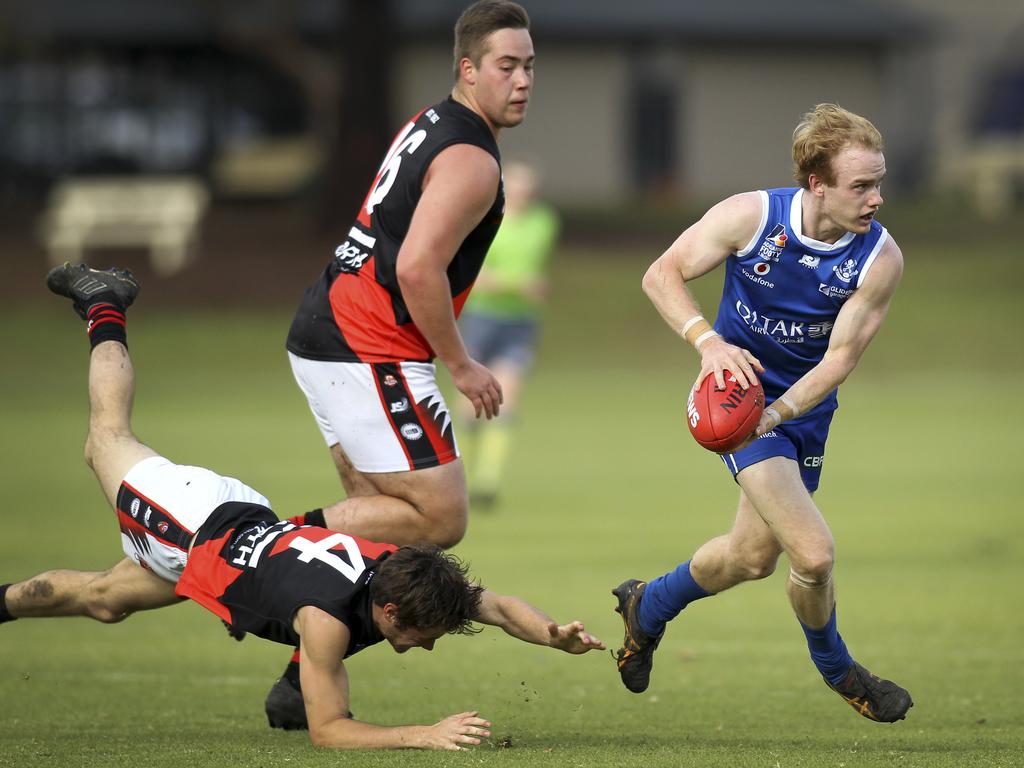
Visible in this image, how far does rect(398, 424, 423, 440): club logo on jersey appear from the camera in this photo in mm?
6246

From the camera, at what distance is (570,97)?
38.0m

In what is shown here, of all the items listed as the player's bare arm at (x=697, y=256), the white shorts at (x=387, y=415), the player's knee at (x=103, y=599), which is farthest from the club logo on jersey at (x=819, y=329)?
the player's knee at (x=103, y=599)

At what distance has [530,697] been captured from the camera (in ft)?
22.1

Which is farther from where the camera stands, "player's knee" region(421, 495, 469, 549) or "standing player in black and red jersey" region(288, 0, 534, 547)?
"player's knee" region(421, 495, 469, 549)

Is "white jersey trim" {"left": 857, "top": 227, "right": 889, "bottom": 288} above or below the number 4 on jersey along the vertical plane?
above

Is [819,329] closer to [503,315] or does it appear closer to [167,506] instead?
[167,506]

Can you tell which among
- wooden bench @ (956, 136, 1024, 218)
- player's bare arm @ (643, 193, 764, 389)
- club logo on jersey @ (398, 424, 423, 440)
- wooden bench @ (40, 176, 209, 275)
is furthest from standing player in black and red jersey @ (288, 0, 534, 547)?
wooden bench @ (956, 136, 1024, 218)

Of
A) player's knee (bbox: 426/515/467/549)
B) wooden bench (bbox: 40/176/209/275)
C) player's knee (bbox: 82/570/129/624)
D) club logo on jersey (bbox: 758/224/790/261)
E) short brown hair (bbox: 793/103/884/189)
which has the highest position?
wooden bench (bbox: 40/176/209/275)

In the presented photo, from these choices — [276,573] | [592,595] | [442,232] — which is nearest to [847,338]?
[442,232]

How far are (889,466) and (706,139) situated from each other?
24.6m

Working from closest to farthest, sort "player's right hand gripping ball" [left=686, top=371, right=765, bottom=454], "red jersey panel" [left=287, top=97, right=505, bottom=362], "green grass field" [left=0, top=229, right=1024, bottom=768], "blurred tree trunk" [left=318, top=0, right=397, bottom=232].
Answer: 1. "player's right hand gripping ball" [left=686, top=371, right=765, bottom=454]
2. "green grass field" [left=0, top=229, right=1024, bottom=768]
3. "red jersey panel" [left=287, top=97, right=505, bottom=362]
4. "blurred tree trunk" [left=318, top=0, right=397, bottom=232]

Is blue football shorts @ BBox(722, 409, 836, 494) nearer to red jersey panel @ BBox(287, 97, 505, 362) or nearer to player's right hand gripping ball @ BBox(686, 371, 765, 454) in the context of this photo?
player's right hand gripping ball @ BBox(686, 371, 765, 454)

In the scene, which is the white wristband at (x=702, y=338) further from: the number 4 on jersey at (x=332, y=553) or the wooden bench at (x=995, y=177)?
the wooden bench at (x=995, y=177)

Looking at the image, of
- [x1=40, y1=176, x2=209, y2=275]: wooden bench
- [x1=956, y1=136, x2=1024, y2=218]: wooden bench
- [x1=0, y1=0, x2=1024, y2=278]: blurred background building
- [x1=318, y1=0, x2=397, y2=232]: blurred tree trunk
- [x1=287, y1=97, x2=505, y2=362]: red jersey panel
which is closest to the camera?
[x1=287, y1=97, x2=505, y2=362]: red jersey panel
